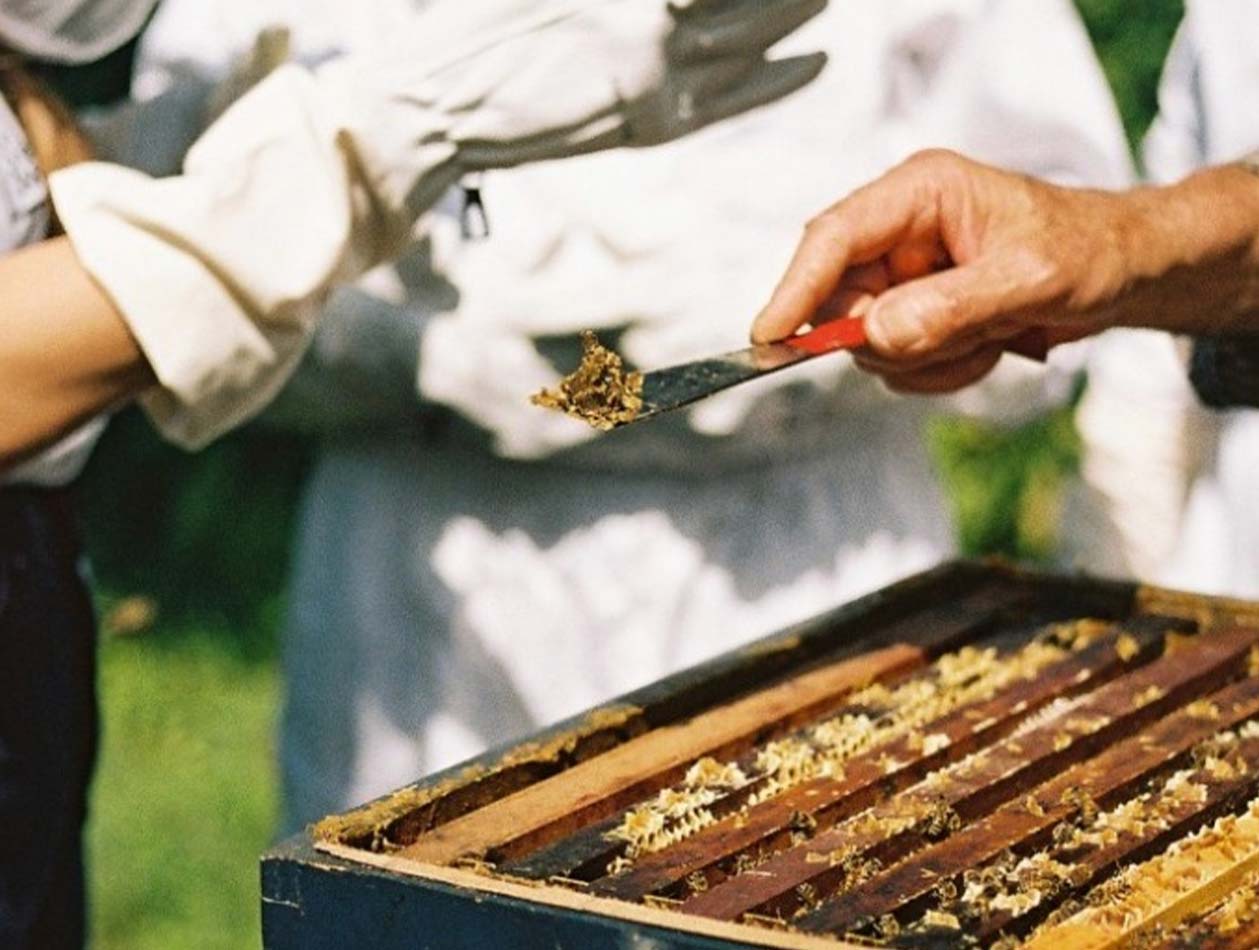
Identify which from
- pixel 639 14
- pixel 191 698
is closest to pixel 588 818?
pixel 639 14

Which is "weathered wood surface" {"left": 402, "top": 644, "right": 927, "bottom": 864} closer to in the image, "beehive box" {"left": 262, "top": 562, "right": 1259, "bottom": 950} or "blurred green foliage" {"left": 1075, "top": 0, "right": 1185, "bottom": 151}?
"beehive box" {"left": 262, "top": 562, "right": 1259, "bottom": 950}

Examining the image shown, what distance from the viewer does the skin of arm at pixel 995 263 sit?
1927 mm

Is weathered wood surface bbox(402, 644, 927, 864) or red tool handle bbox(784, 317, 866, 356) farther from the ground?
red tool handle bbox(784, 317, 866, 356)

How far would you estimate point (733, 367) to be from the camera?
1.82m

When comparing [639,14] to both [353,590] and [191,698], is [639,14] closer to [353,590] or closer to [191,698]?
[353,590]

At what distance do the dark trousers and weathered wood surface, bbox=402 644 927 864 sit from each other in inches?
30.4

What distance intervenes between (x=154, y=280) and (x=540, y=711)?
100cm

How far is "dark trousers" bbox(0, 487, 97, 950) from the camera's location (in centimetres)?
225

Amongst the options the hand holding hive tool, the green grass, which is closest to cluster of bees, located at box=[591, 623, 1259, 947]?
the hand holding hive tool

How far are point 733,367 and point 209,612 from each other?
344cm

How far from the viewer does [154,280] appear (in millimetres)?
1958

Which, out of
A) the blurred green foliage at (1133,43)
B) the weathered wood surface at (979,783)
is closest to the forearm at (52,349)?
the weathered wood surface at (979,783)

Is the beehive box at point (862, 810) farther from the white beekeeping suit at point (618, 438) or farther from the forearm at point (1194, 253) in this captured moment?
the white beekeeping suit at point (618, 438)

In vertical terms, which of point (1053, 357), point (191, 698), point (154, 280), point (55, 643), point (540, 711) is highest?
point (154, 280)
